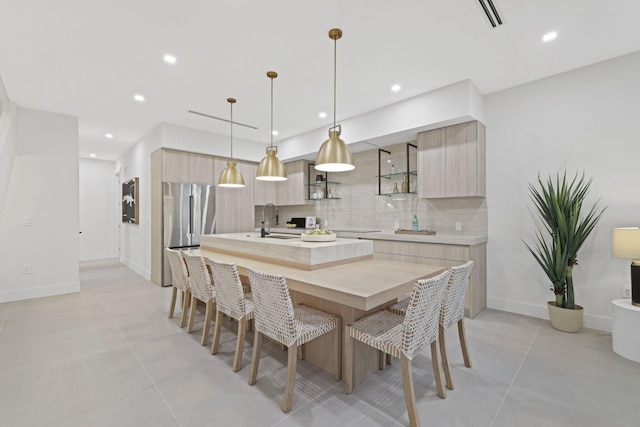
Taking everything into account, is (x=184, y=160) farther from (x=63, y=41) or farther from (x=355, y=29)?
(x=355, y=29)

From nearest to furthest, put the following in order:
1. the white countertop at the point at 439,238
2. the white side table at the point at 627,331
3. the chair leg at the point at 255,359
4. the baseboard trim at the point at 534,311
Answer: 1. the chair leg at the point at 255,359
2. the white side table at the point at 627,331
3. the baseboard trim at the point at 534,311
4. the white countertop at the point at 439,238

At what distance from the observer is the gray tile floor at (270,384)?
A: 1.77m

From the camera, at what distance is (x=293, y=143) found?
5.91 m

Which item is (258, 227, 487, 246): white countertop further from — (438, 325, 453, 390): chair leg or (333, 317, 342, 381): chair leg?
(333, 317, 342, 381): chair leg

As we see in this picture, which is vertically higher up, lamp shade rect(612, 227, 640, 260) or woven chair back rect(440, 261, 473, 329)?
lamp shade rect(612, 227, 640, 260)

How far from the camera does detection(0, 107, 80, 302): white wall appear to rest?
4.23 meters

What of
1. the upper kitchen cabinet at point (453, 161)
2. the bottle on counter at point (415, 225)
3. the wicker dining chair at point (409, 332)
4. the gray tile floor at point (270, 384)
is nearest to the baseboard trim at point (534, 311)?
the gray tile floor at point (270, 384)

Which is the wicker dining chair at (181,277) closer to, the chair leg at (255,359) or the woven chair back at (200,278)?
the woven chair back at (200,278)

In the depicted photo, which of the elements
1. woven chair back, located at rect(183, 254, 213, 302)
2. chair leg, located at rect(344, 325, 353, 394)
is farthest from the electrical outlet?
woven chair back, located at rect(183, 254, 213, 302)

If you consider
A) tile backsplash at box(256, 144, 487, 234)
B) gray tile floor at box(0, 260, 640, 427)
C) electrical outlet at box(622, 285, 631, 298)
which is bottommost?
gray tile floor at box(0, 260, 640, 427)

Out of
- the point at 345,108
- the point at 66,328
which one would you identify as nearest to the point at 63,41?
the point at 66,328

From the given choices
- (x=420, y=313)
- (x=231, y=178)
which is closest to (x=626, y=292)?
(x=420, y=313)

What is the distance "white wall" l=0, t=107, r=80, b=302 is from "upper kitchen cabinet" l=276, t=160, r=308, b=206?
3648 mm

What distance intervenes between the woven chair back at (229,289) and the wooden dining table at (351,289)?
0.74 feet
